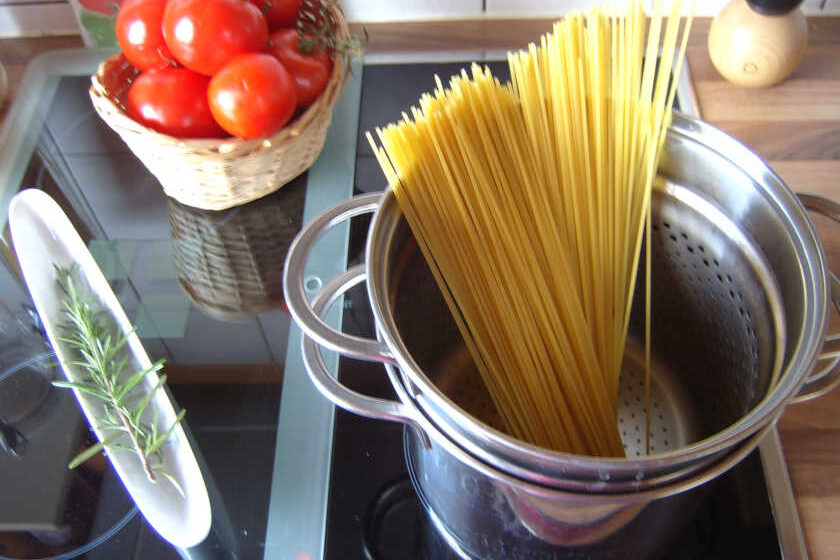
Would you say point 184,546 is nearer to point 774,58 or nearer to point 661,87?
point 661,87

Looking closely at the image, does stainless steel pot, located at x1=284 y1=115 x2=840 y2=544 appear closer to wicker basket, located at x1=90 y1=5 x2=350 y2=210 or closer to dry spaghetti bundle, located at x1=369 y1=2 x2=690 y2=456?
dry spaghetti bundle, located at x1=369 y1=2 x2=690 y2=456

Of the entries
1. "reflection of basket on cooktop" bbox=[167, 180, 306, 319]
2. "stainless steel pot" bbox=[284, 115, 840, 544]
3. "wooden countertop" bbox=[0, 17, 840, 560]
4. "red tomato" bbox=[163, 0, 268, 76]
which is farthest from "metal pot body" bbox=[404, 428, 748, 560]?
"red tomato" bbox=[163, 0, 268, 76]

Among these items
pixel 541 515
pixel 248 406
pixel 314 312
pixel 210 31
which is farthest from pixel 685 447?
pixel 210 31

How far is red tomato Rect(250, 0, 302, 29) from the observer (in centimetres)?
66

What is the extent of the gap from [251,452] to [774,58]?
63cm

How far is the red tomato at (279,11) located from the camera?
66 cm

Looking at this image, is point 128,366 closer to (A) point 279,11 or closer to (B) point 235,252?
(B) point 235,252

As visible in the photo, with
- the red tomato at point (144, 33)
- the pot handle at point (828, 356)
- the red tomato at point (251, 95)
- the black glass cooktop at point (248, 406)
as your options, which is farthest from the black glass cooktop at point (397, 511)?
the red tomato at point (144, 33)

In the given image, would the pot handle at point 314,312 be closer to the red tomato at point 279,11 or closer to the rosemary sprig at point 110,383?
the rosemary sprig at point 110,383

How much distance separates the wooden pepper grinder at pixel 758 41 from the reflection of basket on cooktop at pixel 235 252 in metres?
0.47

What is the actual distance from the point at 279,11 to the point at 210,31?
3.8 inches

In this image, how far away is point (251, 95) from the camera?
0.58 meters

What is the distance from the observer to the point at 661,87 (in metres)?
0.45

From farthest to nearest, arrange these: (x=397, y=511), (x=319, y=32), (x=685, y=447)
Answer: (x=319, y=32) → (x=397, y=511) → (x=685, y=447)
